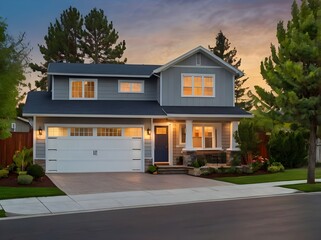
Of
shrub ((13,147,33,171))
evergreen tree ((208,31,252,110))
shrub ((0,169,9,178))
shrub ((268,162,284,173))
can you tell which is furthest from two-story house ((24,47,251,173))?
evergreen tree ((208,31,252,110))

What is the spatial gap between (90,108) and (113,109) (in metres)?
1.26

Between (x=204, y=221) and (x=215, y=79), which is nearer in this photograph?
(x=204, y=221)

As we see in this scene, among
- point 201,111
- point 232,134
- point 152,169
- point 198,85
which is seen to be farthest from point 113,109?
point 232,134

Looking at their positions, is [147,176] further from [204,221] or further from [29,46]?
[204,221]

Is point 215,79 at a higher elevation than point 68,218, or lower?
higher

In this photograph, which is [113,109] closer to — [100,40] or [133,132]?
[133,132]

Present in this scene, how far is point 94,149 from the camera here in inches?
1024

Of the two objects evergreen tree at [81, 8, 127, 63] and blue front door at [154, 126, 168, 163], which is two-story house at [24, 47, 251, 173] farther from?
evergreen tree at [81, 8, 127, 63]

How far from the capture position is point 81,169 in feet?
84.8

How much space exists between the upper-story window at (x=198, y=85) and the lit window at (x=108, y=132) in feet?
14.8

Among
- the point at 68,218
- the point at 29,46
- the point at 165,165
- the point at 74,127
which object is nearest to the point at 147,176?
the point at 165,165

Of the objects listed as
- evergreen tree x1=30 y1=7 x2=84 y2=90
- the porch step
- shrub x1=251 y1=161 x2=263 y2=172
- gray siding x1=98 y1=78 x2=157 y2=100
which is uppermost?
evergreen tree x1=30 y1=7 x2=84 y2=90

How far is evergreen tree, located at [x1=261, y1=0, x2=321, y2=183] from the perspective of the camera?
19.1 m

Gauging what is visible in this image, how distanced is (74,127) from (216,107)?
8.36m
